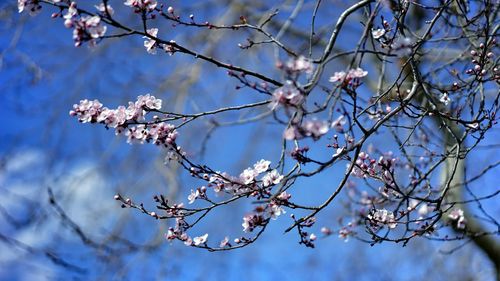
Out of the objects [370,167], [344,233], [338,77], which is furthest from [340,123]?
[344,233]

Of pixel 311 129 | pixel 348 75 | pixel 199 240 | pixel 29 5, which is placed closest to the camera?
pixel 311 129

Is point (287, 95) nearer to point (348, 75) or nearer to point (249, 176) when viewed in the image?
point (348, 75)

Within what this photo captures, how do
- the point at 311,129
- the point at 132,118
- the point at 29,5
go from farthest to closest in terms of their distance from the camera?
the point at 132,118 → the point at 29,5 → the point at 311,129

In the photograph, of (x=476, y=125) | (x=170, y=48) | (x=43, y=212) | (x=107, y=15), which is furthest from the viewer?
(x=43, y=212)

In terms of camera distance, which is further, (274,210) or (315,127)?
(274,210)

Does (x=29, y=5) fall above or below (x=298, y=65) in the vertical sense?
above

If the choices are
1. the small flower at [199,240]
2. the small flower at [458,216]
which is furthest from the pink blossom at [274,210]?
the small flower at [458,216]

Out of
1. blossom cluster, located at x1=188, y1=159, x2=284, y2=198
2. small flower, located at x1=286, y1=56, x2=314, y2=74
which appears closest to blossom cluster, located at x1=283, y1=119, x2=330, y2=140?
small flower, located at x1=286, y1=56, x2=314, y2=74

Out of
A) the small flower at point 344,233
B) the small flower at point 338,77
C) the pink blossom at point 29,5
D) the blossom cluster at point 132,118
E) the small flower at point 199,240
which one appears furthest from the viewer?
A: the small flower at point 344,233

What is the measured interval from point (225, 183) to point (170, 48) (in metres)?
0.57

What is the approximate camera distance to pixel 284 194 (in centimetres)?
204

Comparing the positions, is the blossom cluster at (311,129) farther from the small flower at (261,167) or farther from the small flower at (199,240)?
the small flower at (199,240)

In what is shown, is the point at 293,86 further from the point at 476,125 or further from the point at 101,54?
the point at 101,54

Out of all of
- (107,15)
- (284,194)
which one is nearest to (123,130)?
(107,15)
